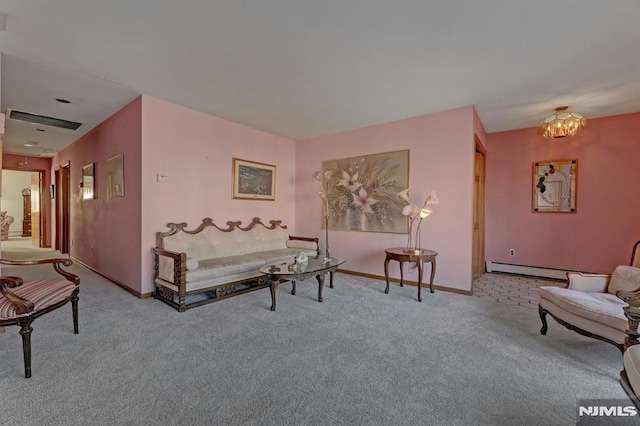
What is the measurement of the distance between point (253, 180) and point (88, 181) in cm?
309

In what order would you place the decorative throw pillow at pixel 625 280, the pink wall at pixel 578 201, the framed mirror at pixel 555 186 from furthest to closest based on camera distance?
1. the framed mirror at pixel 555 186
2. the pink wall at pixel 578 201
3. the decorative throw pillow at pixel 625 280

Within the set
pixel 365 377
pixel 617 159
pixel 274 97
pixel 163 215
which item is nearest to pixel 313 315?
pixel 365 377

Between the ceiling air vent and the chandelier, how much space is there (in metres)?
7.41

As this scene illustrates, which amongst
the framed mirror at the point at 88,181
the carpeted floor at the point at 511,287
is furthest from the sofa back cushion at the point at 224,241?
the carpeted floor at the point at 511,287

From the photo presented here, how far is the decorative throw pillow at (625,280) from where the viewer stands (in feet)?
7.90

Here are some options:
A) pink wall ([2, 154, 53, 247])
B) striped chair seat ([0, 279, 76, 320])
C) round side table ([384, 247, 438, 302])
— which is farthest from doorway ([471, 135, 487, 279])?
pink wall ([2, 154, 53, 247])

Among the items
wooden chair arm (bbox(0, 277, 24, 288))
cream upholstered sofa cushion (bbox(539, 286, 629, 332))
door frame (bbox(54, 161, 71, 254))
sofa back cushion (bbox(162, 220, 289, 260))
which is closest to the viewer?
cream upholstered sofa cushion (bbox(539, 286, 629, 332))

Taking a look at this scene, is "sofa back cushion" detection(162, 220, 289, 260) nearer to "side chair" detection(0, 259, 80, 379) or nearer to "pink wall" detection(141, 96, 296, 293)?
"pink wall" detection(141, 96, 296, 293)

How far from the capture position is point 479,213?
499cm

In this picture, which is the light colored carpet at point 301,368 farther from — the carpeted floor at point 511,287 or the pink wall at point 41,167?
the pink wall at point 41,167

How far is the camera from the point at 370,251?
4.80m

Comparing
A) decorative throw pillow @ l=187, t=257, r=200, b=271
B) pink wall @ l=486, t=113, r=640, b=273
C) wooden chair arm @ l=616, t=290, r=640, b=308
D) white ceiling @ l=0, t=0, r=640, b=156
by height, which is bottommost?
decorative throw pillow @ l=187, t=257, r=200, b=271

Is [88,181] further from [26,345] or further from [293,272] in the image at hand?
[293,272]

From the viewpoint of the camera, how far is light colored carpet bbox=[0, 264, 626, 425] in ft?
5.21
